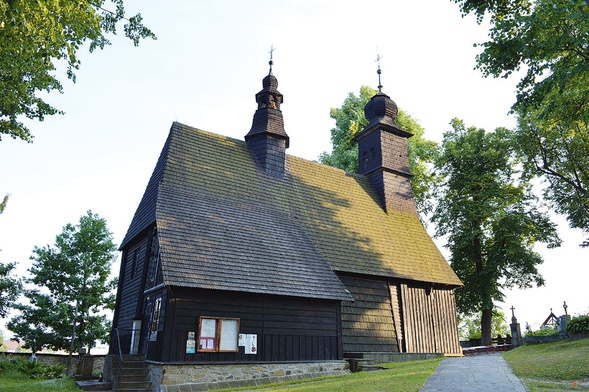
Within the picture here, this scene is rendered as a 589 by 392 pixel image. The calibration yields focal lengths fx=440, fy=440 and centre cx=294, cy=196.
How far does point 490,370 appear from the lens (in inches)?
406

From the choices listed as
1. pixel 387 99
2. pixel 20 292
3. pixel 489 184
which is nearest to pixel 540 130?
pixel 489 184

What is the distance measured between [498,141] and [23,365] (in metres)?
27.6

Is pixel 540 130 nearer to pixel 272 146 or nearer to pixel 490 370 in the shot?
pixel 272 146

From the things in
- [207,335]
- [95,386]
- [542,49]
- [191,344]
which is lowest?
[95,386]

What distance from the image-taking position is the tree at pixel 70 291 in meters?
24.1

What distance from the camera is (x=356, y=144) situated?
3023cm

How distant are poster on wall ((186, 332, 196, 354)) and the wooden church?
50mm

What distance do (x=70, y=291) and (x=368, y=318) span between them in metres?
18.4

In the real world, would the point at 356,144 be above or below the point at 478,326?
above

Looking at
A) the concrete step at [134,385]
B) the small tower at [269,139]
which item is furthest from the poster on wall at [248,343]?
the small tower at [269,139]

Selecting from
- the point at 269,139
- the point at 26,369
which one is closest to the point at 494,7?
the point at 269,139

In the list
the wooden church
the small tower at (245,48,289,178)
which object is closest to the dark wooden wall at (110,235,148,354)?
the wooden church

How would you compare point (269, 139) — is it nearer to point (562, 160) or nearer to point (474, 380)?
point (474, 380)

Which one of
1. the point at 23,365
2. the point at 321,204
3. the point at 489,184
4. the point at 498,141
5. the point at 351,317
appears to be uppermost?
the point at 498,141
